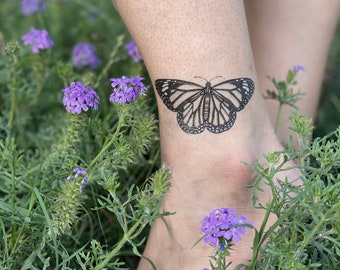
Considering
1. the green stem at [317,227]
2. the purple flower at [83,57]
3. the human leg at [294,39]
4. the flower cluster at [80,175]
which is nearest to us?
the green stem at [317,227]

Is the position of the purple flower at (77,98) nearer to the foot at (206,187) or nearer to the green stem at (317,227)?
the foot at (206,187)

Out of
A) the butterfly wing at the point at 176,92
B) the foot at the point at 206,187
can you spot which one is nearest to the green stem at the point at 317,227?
the foot at the point at 206,187

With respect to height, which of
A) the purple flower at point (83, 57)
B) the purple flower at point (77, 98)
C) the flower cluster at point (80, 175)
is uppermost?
the purple flower at point (83, 57)

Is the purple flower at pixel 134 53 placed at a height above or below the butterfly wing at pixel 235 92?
above

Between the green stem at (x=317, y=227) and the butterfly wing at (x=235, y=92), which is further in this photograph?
the butterfly wing at (x=235, y=92)

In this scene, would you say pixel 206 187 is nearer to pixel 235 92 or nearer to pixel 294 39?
pixel 235 92

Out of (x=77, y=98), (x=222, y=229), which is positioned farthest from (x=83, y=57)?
(x=222, y=229)

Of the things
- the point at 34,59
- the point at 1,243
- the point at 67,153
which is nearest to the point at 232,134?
the point at 67,153
